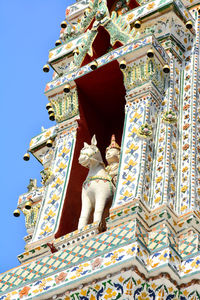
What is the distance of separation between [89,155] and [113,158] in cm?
40

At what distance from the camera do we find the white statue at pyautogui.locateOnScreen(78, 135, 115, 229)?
1258 centimetres

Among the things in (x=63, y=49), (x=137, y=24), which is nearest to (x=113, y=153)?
(x=137, y=24)

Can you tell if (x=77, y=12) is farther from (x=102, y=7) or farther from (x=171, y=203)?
(x=171, y=203)

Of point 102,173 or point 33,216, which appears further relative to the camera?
point 33,216

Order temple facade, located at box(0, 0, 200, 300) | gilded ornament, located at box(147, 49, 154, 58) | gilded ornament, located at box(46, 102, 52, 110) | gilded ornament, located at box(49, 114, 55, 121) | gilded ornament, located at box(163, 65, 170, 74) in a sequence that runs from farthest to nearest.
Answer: gilded ornament, located at box(46, 102, 52, 110) < gilded ornament, located at box(49, 114, 55, 121) < gilded ornament, located at box(163, 65, 170, 74) < gilded ornament, located at box(147, 49, 154, 58) < temple facade, located at box(0, 0, 200, 300)

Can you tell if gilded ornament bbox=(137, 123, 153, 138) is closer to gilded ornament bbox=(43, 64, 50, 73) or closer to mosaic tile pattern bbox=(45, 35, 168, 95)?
mosaic tile pattern bbox=(45, 35, 168, 95)

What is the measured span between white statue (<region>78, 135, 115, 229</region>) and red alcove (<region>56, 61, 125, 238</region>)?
346mm

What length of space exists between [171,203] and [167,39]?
298cm

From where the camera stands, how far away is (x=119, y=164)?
12.5 meters

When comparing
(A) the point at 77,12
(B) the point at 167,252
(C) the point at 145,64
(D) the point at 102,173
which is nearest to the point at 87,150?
(D) the point at 102,173

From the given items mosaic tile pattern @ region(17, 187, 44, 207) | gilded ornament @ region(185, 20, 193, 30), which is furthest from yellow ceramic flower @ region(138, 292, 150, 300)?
mosaic tile pattern @ region(17, 187, 44, 207)

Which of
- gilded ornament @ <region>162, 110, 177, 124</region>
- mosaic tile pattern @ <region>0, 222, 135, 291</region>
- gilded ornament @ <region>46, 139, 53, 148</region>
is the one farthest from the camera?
gilded ornament @ <region>46, 139, 53, 148</region>

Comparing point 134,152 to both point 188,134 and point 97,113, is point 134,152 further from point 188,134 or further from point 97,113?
point 97,113

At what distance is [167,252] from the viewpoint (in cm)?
1102
